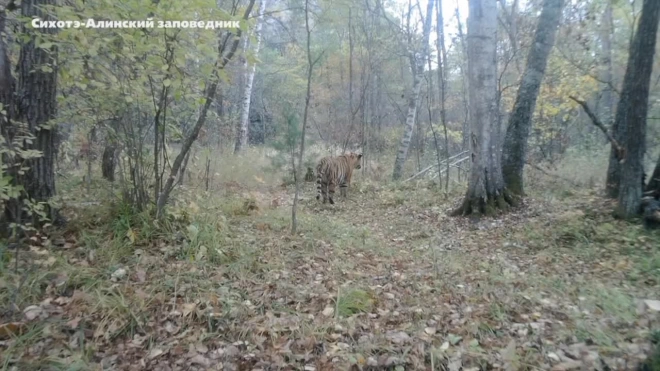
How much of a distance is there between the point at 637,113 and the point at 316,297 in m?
5.80

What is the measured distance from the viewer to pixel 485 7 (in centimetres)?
834

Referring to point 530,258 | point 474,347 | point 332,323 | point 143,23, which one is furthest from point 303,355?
point 530,258

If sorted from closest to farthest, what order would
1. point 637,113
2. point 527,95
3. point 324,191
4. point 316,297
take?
point 316,297
point 637,113
point 527,95
point 324,191

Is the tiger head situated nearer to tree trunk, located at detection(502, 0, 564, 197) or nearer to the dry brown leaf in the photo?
tree trunk, located at detection(502, 0, 564, 197)

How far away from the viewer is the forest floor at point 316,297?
3.48 meters

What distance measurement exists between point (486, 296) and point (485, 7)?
6.34 metres

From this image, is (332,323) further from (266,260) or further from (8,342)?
(8,342)

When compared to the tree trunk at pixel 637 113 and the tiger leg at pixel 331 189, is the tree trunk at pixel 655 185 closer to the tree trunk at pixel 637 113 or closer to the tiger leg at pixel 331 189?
the tree trunk at pixel 637 113

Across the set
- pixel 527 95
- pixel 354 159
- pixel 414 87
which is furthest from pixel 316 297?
pixel 414 87

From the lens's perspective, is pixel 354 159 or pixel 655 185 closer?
pixel 655 185

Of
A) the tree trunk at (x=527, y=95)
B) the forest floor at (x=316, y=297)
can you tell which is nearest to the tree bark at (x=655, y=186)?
the forest floor at (x=316, y=297)

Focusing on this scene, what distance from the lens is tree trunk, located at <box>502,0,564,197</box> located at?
359 inches

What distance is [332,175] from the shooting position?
1109 centimetres

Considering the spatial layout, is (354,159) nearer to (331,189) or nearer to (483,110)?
(331,189)
